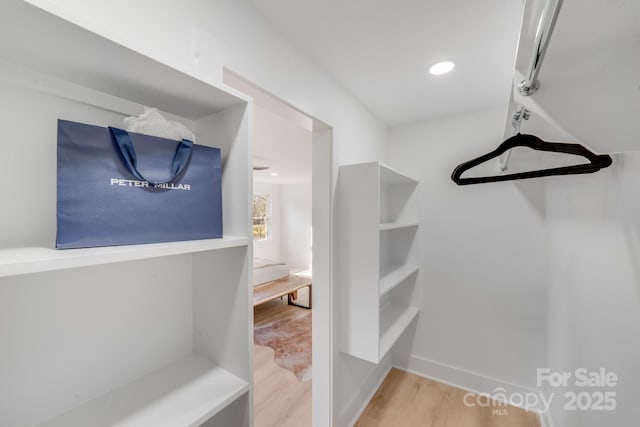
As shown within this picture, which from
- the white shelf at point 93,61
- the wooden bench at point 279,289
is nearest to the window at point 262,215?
the wooden bench at point 279,289

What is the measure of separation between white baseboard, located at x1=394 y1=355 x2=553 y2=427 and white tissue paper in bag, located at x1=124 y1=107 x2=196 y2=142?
262cm

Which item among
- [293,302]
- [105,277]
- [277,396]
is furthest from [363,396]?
[293,302]

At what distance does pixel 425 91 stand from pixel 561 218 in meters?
1.16

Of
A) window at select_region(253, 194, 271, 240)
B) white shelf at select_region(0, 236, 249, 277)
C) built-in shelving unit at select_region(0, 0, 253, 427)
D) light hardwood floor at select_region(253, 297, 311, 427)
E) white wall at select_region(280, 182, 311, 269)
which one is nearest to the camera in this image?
white shelf at select_region(0, 236, 249, 277)

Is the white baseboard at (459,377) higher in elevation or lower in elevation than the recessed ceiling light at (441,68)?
lower

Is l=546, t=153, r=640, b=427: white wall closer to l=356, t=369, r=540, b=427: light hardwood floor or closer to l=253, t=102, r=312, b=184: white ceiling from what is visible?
l=356, t=369, r=540, b=427: light hardwood floor

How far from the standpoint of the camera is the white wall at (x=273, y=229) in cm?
704

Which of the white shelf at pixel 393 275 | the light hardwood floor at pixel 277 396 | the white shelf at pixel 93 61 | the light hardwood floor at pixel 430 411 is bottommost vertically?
the light hardwood floor at pixel 277 396

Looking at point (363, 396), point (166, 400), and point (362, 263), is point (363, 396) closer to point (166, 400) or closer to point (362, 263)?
point (362, 263)

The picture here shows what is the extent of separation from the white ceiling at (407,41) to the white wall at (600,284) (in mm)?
757

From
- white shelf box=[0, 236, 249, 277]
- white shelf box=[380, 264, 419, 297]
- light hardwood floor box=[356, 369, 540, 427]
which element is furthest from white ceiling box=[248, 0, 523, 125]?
light hardwood floor box=[356, 369, 540, 427]

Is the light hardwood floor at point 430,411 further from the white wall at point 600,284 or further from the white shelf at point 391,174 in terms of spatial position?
the white shelf at point 391,174

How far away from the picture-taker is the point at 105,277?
0.62m

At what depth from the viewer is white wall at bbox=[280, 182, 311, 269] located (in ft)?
23.3
